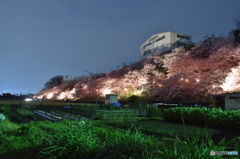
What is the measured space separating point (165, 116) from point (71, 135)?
9.09 metres

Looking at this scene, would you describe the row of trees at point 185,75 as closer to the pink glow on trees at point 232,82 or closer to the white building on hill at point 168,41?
the pink glow on trees at point 232,82

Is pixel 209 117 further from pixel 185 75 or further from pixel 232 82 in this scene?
pixel 185 75

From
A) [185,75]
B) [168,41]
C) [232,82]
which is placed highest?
[168,41]

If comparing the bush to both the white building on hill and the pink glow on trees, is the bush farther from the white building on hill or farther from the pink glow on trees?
the white building on hill

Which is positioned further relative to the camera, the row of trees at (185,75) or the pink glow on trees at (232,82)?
the row of trees at (185,75)

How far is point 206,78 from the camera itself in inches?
1007

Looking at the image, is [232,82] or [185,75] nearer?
[232,82]

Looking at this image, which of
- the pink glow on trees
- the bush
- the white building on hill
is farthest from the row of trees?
the white building on hill

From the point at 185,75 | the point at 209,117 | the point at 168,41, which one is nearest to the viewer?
the point at 209,117

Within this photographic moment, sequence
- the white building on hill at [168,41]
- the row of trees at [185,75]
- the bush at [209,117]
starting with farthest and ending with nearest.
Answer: the white building on hill at [168,41]
the row of trees at [185,75]
the bush at [209,117]

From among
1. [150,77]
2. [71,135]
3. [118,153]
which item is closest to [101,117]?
[71,135]

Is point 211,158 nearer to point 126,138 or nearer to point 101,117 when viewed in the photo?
point 126,138

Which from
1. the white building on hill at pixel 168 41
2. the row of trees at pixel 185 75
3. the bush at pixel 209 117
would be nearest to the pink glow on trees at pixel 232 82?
the row of trees at pixel 185 75

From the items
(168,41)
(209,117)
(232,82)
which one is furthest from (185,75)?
(168,41)
